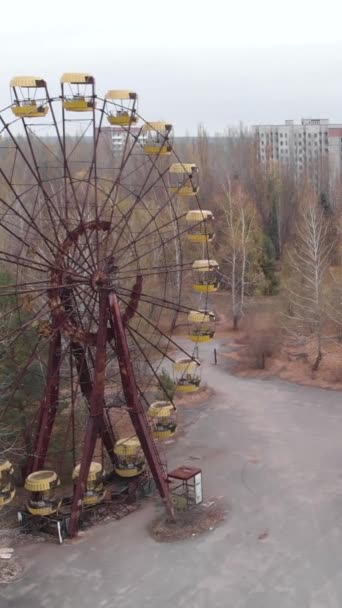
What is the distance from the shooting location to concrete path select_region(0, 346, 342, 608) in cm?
1356

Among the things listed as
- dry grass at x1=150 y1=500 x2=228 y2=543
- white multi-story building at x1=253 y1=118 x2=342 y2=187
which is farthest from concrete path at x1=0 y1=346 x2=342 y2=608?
white multi-story building at x1=253 y1=118 x2=342 y2=187

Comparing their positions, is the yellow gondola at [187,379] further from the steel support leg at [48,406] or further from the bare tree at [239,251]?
the bare tree at [239,251]

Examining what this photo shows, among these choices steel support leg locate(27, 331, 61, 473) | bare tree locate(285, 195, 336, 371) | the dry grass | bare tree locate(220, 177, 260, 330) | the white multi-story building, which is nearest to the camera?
the dry grass

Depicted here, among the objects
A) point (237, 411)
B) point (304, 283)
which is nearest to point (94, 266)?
point (237, 411)

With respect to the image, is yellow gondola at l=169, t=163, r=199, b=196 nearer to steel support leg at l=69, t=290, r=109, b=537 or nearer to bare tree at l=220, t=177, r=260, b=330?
steel support leg at l=69, t=290, r=109, b=537

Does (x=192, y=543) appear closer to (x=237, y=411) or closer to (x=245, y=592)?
(x=245, y=592)

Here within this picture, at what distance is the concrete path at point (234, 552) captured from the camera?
1356 centimetres

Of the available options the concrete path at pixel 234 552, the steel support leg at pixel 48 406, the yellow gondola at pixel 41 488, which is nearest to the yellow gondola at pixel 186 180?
the steel support leg at pixel 48 406

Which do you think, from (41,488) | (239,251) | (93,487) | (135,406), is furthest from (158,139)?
(239,251)

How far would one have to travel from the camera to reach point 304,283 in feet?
119

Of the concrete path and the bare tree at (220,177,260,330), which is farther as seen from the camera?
the bare tree at (220,177,260,330)

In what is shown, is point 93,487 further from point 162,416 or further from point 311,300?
point 311,300

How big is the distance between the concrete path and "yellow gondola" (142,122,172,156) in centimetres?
990

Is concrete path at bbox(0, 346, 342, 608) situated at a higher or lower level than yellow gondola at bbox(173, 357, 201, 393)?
lower
